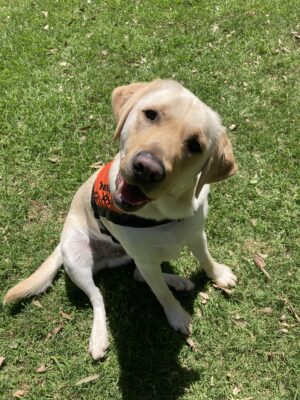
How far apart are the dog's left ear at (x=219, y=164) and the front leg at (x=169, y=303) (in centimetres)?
95

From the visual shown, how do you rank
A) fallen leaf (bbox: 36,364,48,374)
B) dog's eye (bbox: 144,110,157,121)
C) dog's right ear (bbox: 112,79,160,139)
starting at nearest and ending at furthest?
1. dog's eye (bbox: 144,110,157,121)
2. dog's right ear (bbox: 112,79,160,139)
3. fallen leaf (bbox: 36,364,48,374)

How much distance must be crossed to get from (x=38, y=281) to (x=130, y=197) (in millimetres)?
1845

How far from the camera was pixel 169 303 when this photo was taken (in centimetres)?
398

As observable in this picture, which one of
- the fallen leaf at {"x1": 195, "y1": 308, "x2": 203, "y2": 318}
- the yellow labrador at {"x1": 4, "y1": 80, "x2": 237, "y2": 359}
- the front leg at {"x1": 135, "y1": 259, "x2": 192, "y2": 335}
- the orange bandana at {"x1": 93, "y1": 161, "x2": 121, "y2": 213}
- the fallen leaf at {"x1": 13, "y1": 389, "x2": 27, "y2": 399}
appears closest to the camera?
the yellow labrador at {"x1": 4, "y1": 80, "x2": 237, "y2": 359}

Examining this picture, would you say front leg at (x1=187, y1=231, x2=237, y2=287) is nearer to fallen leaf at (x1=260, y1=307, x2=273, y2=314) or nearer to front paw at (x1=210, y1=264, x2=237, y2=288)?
front paw at (x1=210, y1=264, x2=237, y2=288)

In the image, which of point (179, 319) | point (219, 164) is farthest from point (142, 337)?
point (219, 164)

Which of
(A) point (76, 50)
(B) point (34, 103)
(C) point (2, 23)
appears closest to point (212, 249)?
(B) point (34, 103)

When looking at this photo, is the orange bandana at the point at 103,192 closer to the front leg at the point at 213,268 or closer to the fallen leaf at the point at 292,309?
the front leg at the point at 213,268

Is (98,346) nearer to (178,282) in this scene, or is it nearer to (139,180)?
(178,282)

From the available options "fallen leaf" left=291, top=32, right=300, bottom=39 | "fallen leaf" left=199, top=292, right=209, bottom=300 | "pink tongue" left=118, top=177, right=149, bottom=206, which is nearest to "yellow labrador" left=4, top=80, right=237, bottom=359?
"pink tongue" left=118, top=177, right=149, bottom=206

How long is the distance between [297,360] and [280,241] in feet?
3.78

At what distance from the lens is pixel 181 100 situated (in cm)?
280

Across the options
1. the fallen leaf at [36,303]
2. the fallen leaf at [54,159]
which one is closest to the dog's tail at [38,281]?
the fallen leaf at [36,303]

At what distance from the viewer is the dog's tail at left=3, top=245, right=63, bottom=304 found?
13.5ft
